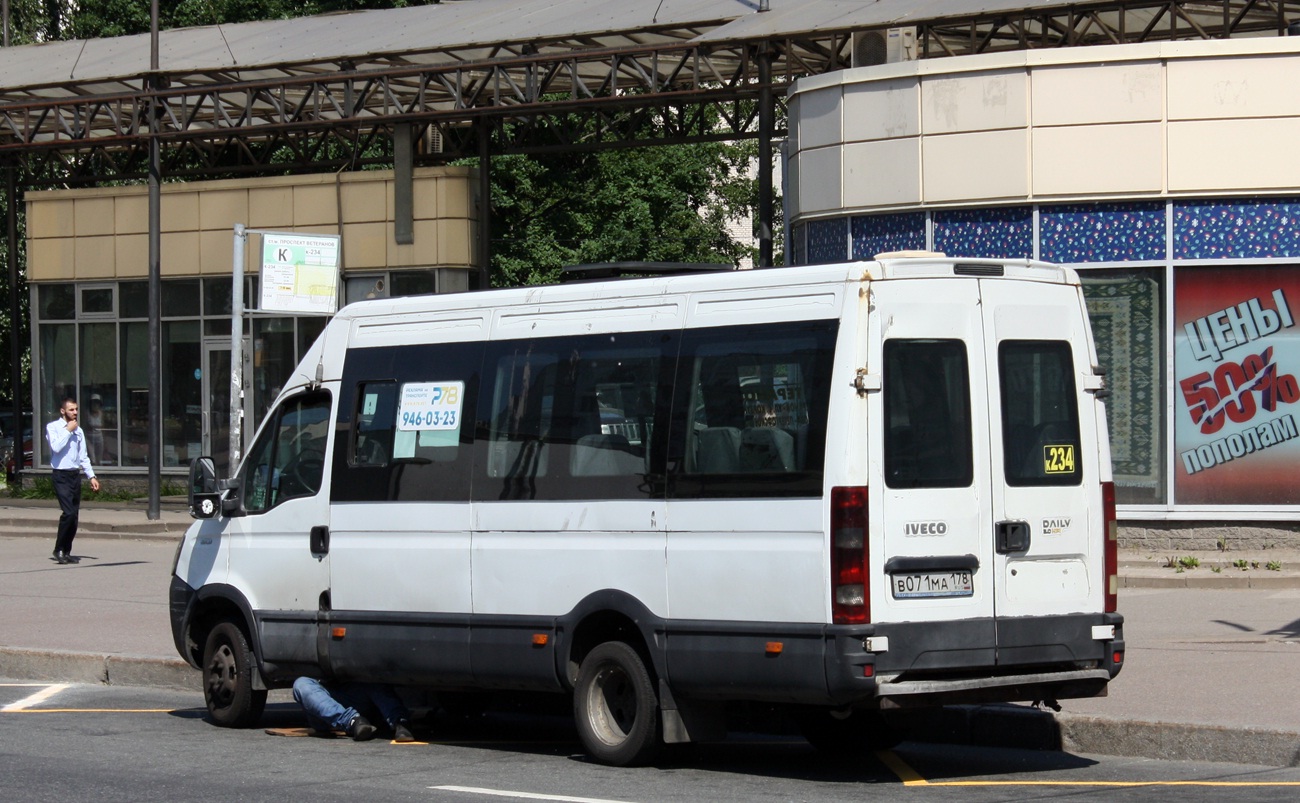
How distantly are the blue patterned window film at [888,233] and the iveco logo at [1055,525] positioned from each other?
963 cm

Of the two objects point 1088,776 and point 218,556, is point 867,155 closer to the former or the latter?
point 218,556

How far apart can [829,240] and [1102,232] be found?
3.04 m

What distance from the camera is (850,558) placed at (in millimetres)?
8039

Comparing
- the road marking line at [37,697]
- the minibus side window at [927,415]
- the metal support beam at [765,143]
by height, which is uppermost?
the metal support beam at [765,143]

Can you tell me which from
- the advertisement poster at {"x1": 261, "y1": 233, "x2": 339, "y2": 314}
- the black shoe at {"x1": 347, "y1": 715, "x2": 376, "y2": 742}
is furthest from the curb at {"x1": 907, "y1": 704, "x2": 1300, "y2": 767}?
the advertisement poster at {"x1": 261, "y1": 233, "x2": 339, "y2": 314}

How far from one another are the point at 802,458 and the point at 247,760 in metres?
3.56

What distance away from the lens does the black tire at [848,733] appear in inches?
377

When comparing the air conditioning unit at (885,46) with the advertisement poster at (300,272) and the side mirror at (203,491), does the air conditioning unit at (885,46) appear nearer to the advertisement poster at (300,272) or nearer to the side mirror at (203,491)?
the advertisement poster at (300,272)

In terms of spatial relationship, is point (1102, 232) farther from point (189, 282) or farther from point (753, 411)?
point (189, 282)

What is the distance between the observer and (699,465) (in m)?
8.75

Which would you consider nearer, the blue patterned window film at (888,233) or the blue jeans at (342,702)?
the blue jeans at (342,702)

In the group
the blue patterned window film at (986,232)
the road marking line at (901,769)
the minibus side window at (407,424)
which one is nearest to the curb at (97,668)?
the minibus side window at (407,424)

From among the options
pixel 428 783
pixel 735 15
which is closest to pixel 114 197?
pixel 735 15

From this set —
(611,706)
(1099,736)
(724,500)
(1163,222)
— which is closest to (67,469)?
(1163,222)
